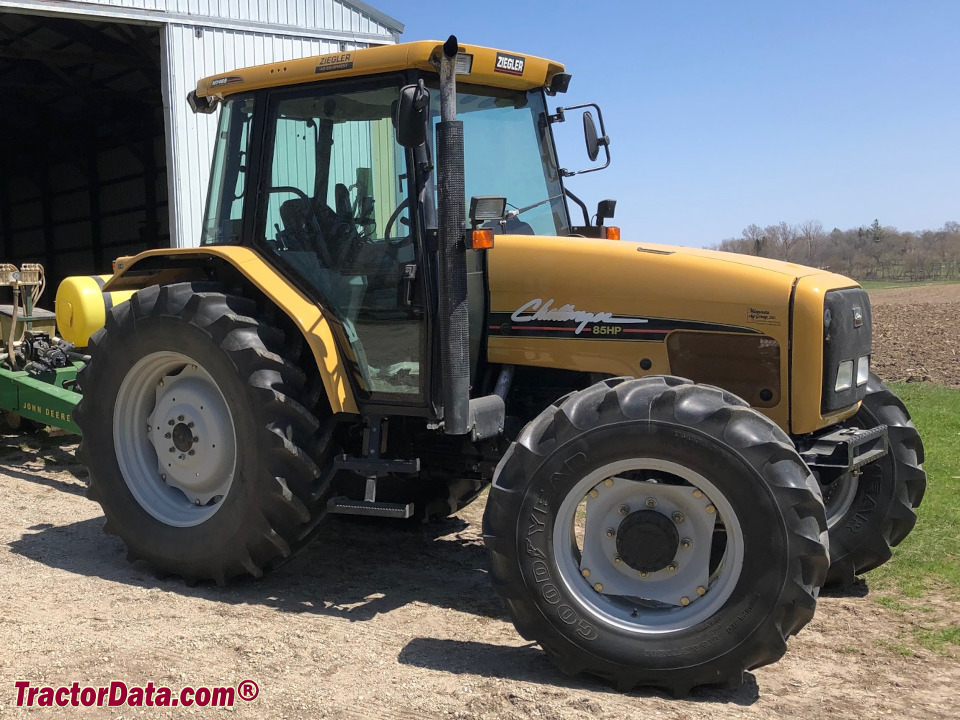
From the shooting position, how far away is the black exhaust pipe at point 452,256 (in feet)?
13.0

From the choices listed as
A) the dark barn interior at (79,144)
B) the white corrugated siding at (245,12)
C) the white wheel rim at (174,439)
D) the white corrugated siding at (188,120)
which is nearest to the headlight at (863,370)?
the white wheel rim at (174,439)

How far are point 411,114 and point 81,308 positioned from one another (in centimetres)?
413

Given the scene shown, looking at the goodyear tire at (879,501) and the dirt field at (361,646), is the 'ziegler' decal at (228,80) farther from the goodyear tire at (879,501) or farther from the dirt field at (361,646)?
the goodyear tire at (879,501)

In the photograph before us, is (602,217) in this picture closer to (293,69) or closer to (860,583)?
(293,69)

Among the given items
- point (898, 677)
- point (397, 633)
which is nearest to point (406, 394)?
point (397, 633)

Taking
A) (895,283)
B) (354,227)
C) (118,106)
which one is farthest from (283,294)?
(895,283)

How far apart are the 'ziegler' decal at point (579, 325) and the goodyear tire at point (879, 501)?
4.07 ft

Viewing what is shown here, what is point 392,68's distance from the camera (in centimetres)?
432

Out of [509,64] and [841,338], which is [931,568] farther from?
[509,64]

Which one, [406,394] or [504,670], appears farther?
[406,394]

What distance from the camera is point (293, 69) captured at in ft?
15.3

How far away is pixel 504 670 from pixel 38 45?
14.3 m

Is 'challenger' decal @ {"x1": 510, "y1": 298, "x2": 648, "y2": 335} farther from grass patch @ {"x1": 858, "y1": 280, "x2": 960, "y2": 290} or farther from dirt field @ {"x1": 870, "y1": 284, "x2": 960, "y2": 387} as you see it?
grass patch @ {"x1": 858, "y1": 280, "x2": 960, "y2": 290}

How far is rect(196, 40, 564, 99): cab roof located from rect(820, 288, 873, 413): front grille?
6.04ft
